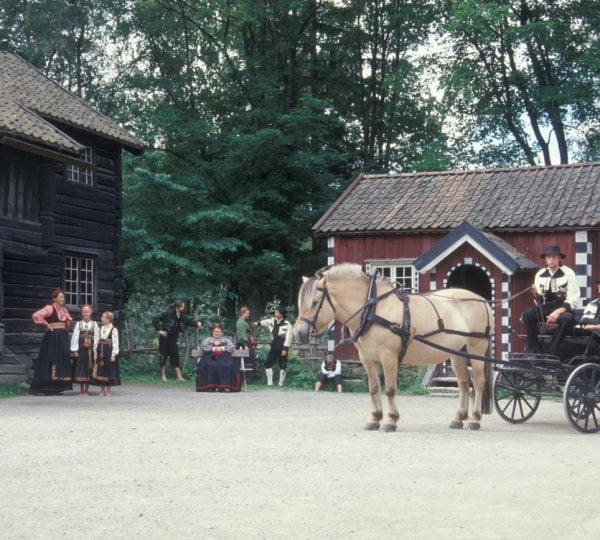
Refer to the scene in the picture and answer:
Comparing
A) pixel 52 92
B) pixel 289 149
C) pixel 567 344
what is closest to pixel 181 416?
pixel 567 344

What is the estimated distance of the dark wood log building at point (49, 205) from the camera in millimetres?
20250

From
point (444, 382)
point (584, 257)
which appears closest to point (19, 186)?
point (444, 382)

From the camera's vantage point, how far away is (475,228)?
22.4m

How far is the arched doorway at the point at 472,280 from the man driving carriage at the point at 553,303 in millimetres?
11347

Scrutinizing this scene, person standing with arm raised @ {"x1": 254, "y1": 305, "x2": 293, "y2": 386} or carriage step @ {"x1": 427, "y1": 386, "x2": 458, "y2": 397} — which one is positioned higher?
person standing with arm raised @ {"x1": 254, "y1": 305, "x2": 293, "y2": 386}

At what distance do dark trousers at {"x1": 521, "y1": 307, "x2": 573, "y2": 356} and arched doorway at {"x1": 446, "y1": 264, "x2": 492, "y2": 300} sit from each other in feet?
37.9

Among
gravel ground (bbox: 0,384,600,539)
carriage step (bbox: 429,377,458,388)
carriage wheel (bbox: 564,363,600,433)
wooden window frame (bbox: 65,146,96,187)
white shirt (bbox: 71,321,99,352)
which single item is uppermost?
wooden window frame (bbox: 65,146,96,187)

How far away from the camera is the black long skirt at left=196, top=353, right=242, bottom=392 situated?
71.0ft

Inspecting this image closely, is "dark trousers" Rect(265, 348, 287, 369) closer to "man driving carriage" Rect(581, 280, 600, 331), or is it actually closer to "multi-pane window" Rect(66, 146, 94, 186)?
"multi-pane window" Rect(66, 146, 94, 186)

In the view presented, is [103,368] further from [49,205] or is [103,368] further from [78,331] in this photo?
[49,205]

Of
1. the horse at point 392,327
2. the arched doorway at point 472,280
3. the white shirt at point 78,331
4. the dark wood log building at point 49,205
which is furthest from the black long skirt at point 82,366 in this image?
the arched doorway at point 472,280

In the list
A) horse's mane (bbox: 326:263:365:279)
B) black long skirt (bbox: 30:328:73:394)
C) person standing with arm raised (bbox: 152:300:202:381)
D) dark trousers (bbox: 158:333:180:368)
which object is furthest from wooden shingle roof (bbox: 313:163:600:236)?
horse's mane (bbox: 326:263:365:279)

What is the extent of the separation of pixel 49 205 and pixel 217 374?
513cm

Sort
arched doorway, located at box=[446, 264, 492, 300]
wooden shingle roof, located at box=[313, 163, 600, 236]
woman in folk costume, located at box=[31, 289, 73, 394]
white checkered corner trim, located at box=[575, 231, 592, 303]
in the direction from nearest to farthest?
woman in folk costume, located at box=[31, 289, 73, 394] < white checkered corner trim, located at box=[575, 231, 592, 303] < wooden shingle roof, located at box=[313, 163, 600, 236] < arched doorway, located at box=[446, 264, 492, 300]
